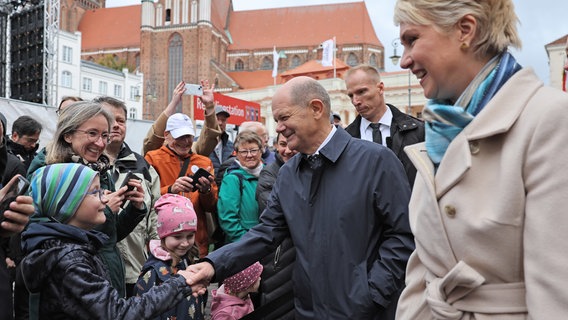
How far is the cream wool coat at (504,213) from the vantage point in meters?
1.27

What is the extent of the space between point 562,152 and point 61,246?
204cm

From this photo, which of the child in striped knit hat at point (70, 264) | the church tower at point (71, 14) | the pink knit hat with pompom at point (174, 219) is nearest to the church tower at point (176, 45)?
the church tower at point (71, 14)

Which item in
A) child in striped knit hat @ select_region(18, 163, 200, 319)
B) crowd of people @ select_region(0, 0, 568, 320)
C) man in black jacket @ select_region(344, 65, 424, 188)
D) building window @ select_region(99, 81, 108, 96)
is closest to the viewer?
crowd of people @ select_region(0, 0, 568, 320)

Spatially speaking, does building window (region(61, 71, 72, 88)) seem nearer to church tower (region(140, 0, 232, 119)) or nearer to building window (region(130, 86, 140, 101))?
building window (region(130, 86, 140, 101))

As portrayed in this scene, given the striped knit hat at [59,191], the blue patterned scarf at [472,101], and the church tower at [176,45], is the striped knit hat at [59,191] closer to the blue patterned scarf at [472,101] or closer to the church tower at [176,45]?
the blue patterned scarf at [472,101]

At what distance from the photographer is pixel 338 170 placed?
8.79 ft

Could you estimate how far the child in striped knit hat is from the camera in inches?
90.3

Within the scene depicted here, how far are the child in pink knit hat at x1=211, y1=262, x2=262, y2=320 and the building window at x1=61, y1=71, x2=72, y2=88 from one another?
50.3 metres

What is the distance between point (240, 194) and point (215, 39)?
220 feet

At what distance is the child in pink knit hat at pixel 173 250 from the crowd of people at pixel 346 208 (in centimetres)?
1

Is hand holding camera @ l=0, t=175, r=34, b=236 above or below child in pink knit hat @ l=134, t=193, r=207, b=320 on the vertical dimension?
above

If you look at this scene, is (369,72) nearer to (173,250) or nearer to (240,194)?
(240,194)

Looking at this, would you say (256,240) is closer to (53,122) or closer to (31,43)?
(53,122)

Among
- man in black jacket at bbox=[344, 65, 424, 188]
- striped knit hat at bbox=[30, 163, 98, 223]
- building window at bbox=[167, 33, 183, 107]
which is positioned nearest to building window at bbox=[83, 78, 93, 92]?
building window at bbox=[167, 33, 183, 107]
